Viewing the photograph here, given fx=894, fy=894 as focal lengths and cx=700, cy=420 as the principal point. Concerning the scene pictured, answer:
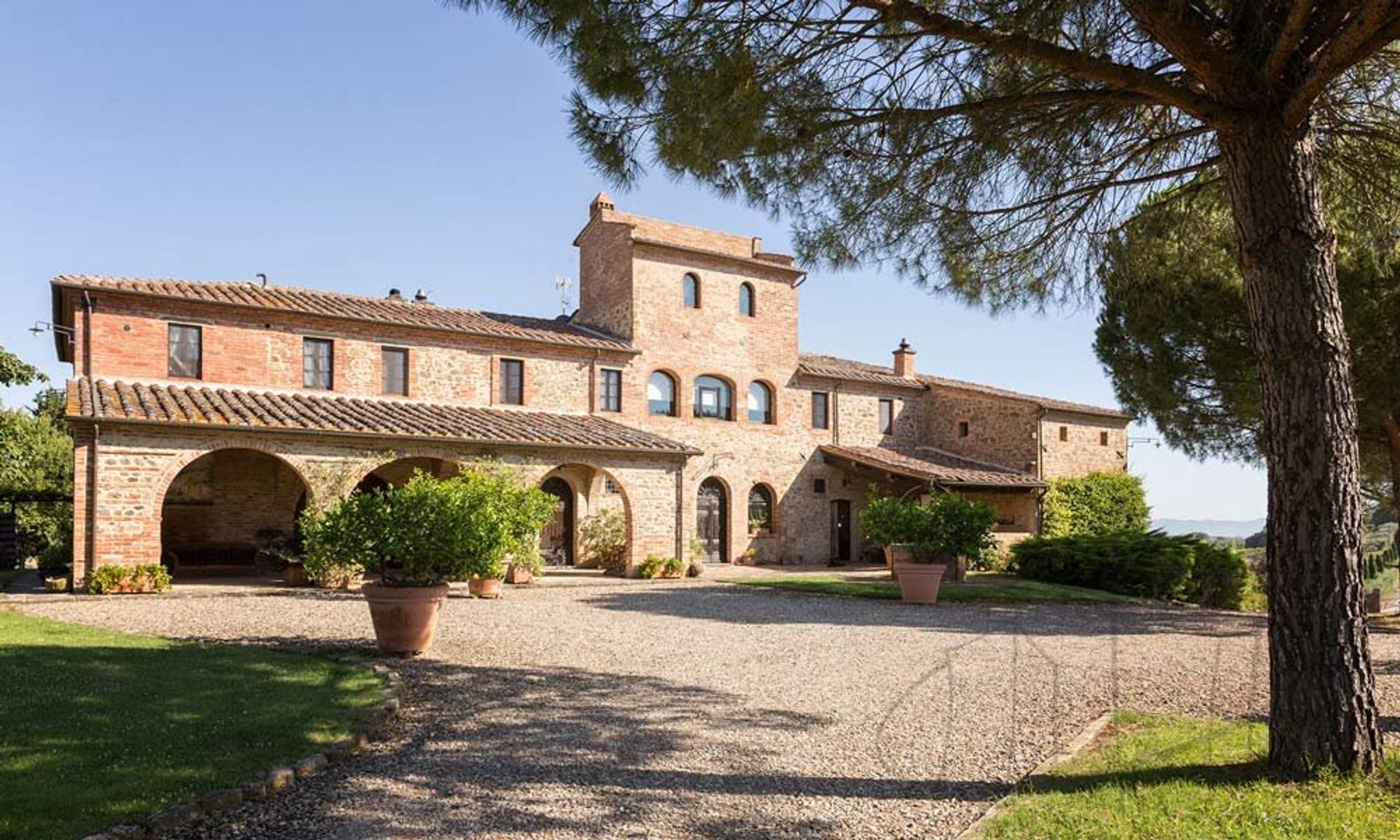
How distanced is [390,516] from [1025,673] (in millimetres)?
5944

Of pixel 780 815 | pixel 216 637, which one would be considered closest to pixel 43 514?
pixel 216 637

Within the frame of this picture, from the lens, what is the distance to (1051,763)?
16.2 feet

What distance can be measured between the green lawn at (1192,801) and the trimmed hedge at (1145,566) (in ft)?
42.7

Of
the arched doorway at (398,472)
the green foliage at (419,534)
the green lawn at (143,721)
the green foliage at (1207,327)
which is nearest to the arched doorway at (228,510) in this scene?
the arched doorway at (398,472)

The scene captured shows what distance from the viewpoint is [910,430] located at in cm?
2628

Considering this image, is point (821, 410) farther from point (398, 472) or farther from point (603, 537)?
point (398, 472)

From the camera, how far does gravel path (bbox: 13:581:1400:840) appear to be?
4.18 m

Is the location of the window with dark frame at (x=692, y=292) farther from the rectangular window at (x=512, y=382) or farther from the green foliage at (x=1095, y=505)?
the green foliage at (x=1095, y=505)

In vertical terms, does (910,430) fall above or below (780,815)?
above

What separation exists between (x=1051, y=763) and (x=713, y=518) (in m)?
18.0

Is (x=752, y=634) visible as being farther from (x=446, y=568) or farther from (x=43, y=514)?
(x=43, y=514)

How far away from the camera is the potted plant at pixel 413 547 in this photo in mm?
8242

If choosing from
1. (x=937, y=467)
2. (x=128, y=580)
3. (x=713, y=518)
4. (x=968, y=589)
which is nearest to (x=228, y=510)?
(x=128, y=580)

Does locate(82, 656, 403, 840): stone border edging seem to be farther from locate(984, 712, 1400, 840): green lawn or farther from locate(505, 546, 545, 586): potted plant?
locate(505, 546, 545, 586): potted plant
